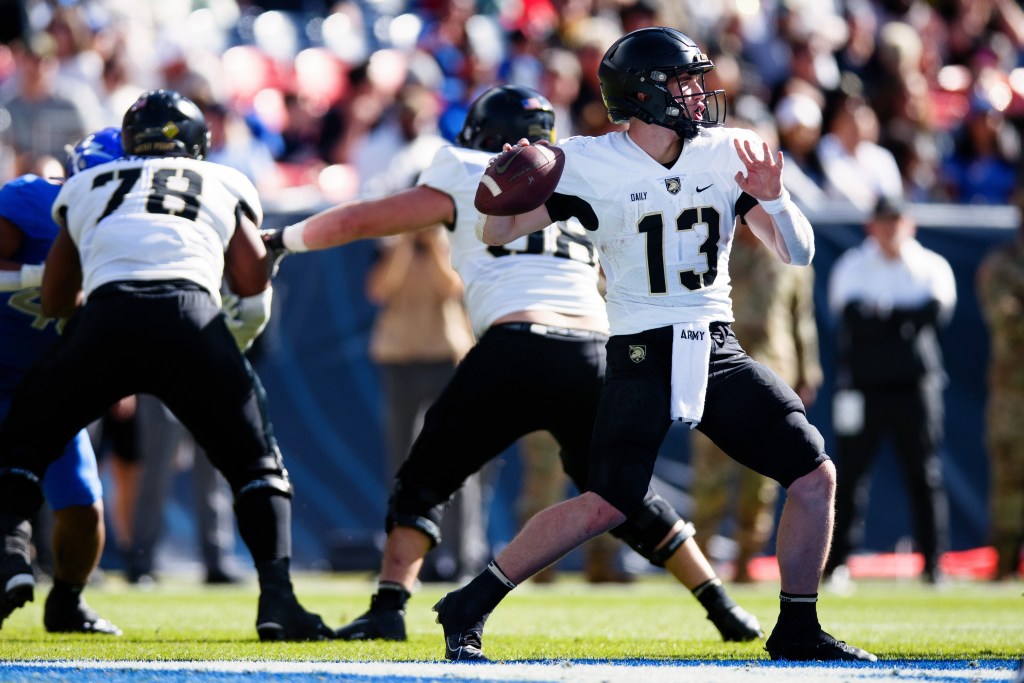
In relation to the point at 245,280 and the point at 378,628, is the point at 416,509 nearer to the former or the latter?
the point at 378,628

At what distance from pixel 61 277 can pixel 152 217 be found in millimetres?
501

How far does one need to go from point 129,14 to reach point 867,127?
6654 mm

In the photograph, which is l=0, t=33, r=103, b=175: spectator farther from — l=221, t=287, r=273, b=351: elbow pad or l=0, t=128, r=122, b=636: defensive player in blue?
l=221, t=287, r=273, b=351: elbow pad

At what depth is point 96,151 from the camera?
6.33m

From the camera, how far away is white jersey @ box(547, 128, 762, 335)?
4.95m

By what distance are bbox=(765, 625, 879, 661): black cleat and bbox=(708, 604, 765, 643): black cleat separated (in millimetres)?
900

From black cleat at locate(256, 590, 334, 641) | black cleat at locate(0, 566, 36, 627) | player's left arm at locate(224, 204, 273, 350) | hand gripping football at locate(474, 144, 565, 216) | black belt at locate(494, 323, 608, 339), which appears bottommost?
black cleat at locate(256, 590, 334, 641)

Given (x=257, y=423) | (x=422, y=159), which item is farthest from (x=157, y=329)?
(x=422, y=159)

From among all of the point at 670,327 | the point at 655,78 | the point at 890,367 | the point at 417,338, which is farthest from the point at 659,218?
the point at 890,367

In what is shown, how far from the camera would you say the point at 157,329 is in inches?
219

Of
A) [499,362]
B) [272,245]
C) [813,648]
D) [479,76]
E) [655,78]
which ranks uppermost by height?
[479,76]

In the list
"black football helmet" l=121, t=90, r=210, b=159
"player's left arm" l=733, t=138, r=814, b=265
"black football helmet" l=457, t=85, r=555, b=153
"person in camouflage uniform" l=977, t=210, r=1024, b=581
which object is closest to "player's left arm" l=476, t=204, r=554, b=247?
"player's left arm" l=733, t=138, r=814, b=265

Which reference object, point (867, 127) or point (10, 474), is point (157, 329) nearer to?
point (10, 474)

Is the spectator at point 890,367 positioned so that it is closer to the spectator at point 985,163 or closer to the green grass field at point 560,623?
the green grass field at point 560,623
